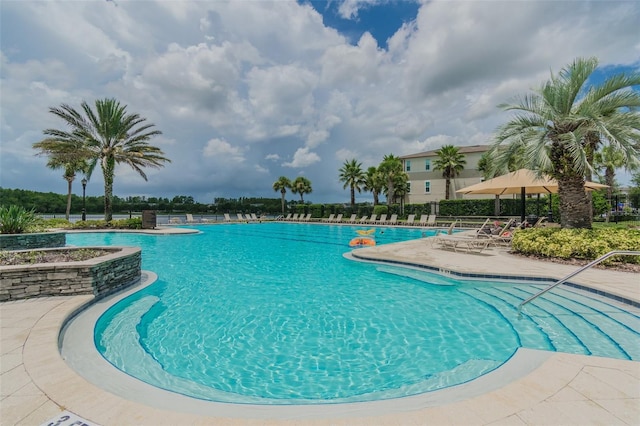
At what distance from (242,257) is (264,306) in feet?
20.7

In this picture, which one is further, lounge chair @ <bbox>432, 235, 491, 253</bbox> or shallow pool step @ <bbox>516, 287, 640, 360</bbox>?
lounge chair @ <bbox>432, 235, 491, 253</bbox>

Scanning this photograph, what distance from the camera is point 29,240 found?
38.3 ft

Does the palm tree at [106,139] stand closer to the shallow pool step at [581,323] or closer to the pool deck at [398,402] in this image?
the pool deck at [398,402]

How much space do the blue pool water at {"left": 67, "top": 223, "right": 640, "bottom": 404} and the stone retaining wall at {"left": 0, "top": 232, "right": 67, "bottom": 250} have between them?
7.76 metres

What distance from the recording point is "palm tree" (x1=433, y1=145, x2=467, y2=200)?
110 feet

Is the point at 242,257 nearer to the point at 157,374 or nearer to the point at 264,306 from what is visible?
the point at 264,306

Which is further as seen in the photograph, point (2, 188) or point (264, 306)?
point (2, 188)

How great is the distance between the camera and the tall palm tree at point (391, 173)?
3436 cm

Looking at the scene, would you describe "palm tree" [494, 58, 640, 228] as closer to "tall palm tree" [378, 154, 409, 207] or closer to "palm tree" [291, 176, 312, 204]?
"tall palm tree" [378, 154, 409, 207]

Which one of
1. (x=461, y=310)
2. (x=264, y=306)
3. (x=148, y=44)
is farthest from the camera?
(x=148, y=44)

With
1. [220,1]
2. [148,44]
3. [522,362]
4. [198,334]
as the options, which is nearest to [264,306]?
[198,334]

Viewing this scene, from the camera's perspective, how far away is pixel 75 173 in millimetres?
30219

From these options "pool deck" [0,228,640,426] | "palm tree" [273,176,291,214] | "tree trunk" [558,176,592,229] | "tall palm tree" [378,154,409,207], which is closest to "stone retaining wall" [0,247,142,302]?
"pool deck" [0,228,640,426]

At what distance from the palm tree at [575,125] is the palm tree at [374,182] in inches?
979
